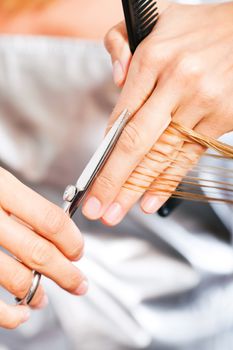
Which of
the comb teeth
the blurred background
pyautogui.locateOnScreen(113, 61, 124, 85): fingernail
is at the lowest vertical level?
the blurred background

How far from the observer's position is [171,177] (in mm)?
864

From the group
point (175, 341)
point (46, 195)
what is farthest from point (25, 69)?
point (175, 341)

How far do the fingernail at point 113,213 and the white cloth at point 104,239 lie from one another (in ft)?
0.50

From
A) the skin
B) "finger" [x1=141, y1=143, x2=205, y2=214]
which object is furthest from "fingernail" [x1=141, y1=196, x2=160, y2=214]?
the skin

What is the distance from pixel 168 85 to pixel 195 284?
1.08 ft

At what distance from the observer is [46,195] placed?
40.9 inches

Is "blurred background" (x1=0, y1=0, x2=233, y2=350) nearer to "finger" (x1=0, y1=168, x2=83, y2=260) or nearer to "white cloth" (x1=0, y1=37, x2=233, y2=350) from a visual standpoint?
"white cloth" (x1=0, y1=37, x2=233, y2=350)

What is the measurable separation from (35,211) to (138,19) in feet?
0.89

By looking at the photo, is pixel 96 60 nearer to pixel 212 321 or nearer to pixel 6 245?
pixel 6 245

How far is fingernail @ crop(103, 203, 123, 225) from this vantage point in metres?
0.84

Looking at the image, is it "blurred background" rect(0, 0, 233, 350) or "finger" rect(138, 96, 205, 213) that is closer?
"finger" rect(138, 96, 205, 213)

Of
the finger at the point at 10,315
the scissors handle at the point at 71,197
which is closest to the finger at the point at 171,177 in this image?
the scissors handle at the point at 71,197

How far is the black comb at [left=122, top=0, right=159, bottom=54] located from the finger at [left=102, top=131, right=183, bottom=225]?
0.13 meters

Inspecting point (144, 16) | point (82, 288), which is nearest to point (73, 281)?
point (82, 288)
